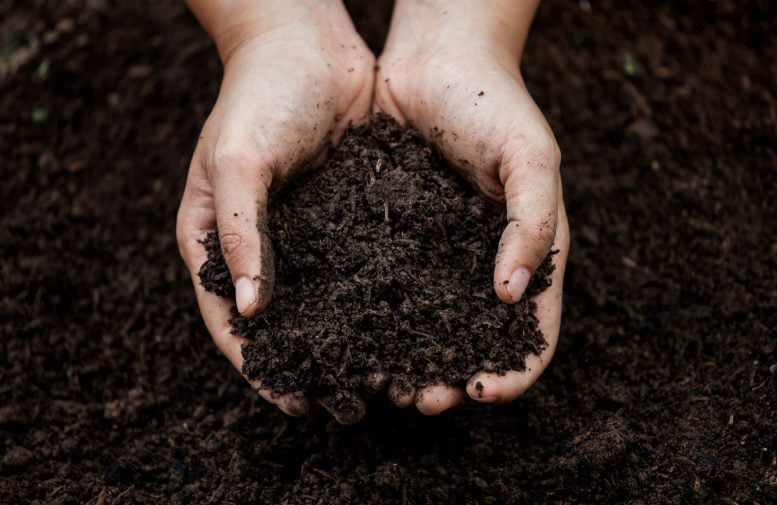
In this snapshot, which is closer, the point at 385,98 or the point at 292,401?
the point at 292,401

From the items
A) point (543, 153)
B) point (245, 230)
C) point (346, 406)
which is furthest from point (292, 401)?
point (543, 153)

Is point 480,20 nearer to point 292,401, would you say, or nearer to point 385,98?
point 385,98

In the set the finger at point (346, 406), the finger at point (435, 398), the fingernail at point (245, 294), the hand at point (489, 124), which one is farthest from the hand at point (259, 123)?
the finger at point (435, 398)

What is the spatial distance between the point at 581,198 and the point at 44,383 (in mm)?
2582

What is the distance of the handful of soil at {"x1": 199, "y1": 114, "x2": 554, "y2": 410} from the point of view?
238cm

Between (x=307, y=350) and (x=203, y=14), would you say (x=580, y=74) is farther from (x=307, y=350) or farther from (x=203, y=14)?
(x=307, y=350)

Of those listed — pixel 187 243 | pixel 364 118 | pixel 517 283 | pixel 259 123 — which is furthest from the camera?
pixel 364 118

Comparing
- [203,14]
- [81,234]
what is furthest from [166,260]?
[203,14]

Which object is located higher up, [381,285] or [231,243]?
[231,243]

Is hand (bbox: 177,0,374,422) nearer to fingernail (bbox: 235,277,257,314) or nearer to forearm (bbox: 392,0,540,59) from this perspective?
fingernail (bbox: 235,277,257,314)

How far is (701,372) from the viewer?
9.44ft

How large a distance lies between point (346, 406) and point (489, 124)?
1138 millimetres

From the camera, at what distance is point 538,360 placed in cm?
250

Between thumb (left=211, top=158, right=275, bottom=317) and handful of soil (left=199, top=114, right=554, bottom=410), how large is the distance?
15cm
